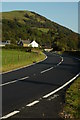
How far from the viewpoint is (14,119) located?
7.53 meters

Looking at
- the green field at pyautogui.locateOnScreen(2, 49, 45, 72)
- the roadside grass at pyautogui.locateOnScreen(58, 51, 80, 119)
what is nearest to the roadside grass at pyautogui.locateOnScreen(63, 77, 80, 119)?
the roadside grass at pyautogui.locateOnScreen(58, 51, 80, 119)

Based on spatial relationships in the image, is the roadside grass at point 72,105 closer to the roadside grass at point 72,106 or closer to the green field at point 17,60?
the roadside grass at point 72,106

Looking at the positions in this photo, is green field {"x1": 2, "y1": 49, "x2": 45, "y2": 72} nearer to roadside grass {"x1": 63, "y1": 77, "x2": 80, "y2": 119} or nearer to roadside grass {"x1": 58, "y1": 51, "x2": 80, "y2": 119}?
roadside grass {"x1": 63, "y1": 77, "x2": 80, "y2": 119}

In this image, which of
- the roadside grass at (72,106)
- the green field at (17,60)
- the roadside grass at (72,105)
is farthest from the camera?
the green field at (17,60)

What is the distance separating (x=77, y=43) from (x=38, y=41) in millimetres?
61704

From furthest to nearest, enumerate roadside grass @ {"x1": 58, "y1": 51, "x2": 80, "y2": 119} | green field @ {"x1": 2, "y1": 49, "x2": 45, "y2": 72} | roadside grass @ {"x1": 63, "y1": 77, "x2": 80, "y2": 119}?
green field @ {"x1": 2, "y1": 49, "x2": 45, "y2": 72} < roadside grass @ {"x1": 63, "y1": 77, "x2": 80, "y2": 119} < roadside grass @ {"x1": 58, "y1": 51, "x2": 80, "y2": 119}

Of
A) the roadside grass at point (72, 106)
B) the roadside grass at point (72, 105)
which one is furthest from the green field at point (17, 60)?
the roadside grass at point (72, 106)

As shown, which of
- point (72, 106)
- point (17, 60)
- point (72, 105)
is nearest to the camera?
point (72, 106)

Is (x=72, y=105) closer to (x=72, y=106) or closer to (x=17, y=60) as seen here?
(x=72, y=106)

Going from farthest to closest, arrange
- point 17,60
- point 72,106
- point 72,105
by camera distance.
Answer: point 17,60, point 72,105, point 72,106

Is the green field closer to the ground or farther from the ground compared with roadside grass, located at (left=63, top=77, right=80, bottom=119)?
farther from the ground

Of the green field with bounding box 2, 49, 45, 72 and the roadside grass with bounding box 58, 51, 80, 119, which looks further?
the green field with bounding box 2, 49, 45, 72

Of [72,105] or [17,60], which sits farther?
[17,60]

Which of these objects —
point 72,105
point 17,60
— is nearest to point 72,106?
point 72,105
